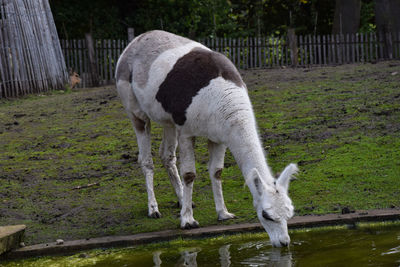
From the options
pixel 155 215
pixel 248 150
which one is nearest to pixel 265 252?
pixel 248 150

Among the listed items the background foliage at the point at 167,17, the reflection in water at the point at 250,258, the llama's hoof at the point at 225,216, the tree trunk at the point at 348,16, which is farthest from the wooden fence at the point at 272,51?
the reflection in water at the point at 250,258

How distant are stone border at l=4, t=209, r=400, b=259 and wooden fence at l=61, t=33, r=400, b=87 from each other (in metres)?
12.7

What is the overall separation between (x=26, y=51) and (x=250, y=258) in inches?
443

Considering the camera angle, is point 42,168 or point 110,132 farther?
point 110,132

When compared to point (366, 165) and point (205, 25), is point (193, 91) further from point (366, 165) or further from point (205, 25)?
point (205, 25)

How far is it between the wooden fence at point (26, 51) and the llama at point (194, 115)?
298 inches

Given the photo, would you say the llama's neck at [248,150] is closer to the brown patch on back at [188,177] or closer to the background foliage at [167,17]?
the brown patch on back at [188,177]

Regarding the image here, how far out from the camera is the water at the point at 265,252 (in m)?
4.82

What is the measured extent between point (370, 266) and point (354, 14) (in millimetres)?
17896

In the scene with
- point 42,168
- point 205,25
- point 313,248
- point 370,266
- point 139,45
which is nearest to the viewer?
point 370,266

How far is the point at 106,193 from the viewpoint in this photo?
7.85 meters

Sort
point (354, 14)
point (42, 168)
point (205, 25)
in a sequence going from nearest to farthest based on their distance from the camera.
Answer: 1. point (42, 168)
2. point (354, 14)
3. point (205, 25)

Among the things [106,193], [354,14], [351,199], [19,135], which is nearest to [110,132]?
[19,135]

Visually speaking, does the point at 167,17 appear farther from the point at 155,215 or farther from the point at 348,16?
the point at 155,215
